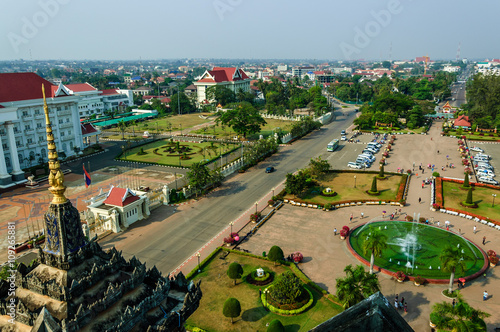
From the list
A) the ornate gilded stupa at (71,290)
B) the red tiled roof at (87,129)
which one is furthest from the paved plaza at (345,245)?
the red tiled roof at (87,129)

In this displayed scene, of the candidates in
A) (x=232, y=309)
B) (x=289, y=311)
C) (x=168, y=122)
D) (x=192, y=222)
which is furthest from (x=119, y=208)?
(x=168, y=122)

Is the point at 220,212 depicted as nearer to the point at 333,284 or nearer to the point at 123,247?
the point at 123,247

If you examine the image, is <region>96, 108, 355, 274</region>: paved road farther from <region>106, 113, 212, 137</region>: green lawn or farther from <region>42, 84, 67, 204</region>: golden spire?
<region>106, 113, 212, 137</region>: green lawn

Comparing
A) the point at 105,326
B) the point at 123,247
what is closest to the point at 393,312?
the point at 105,326

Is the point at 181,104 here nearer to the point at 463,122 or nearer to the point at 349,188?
the point at 463,122

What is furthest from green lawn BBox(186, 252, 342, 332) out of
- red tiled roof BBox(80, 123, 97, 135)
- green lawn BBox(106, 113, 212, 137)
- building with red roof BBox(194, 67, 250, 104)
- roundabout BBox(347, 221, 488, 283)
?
building with red roof BBox(194, 67, 250, 104)

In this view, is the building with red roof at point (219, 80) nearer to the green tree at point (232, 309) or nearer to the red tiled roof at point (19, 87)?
the red tiled roof at point (19, 87)
